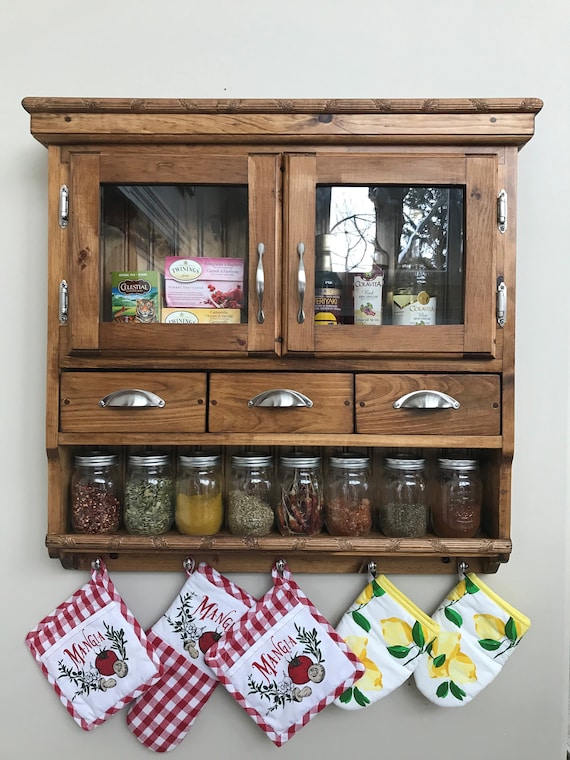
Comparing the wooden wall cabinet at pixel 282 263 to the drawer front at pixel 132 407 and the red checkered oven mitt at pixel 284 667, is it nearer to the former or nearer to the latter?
the drawer front at pixel 132 407

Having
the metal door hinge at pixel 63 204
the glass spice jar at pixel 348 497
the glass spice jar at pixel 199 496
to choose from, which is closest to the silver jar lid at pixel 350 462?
the glass spice jar at pixel 348 497

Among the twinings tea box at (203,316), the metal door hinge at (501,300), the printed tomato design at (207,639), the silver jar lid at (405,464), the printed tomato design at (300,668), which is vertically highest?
the metal door hinge at (501,300)

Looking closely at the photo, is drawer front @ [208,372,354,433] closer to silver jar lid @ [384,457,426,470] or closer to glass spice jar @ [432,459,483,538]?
silver jar lid @ [384,457,426,470]

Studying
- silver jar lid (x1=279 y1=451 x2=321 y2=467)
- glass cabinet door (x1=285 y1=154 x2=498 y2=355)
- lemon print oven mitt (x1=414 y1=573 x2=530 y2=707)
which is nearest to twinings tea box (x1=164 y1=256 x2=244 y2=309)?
glass cabinet door (x1=285 y1=154 x2=498 y2=355)

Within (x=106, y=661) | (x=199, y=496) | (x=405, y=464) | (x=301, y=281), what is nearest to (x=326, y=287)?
(x=301, y=281)

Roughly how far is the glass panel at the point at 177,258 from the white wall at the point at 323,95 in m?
0.26

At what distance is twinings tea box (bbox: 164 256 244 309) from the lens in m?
1.22

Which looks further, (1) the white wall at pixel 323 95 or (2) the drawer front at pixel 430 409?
(1) the white wall at pixel 323 95

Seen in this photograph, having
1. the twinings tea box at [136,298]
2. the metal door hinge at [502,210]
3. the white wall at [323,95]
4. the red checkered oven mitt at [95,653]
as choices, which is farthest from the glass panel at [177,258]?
the red checkered oven mitt at [95,653]

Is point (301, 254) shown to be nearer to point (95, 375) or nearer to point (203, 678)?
point (95, 375)

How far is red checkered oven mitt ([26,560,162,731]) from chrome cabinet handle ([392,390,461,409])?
0.74m

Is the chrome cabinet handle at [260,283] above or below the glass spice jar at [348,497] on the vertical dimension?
above

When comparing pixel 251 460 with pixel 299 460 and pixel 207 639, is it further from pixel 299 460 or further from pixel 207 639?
pixel 207 639

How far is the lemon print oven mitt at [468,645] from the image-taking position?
4.26ft
